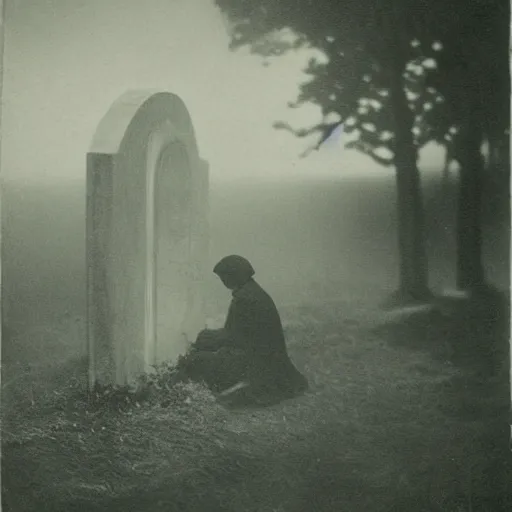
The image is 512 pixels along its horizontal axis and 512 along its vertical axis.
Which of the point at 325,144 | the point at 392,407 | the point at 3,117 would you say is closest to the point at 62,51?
the point at 3,117

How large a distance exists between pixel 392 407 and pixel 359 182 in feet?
3.59

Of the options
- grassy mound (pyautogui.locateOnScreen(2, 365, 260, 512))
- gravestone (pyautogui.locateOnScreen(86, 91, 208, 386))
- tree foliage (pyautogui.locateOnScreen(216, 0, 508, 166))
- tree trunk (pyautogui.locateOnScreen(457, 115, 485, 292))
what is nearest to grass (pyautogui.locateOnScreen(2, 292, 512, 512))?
grassy mound (pyautogui.locateOnScreen(2, 365, 260, 512))

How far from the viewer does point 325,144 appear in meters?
3.20

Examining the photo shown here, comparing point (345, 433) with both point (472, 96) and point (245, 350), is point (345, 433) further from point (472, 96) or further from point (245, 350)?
point (472, 96)

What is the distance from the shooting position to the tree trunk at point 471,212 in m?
3.17

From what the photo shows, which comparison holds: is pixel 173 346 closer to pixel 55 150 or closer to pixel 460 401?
pixel 55 150

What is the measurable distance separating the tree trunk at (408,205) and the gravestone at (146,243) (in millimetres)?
956

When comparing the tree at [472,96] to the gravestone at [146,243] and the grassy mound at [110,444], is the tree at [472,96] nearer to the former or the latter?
the gravestone at [146,243]

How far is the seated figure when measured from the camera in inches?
125

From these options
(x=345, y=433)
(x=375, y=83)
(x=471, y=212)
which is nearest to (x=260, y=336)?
(x=345, y=433)

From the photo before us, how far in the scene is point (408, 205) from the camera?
10.5 feet

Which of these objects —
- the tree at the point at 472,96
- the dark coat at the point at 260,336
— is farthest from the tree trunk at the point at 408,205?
the dark coat at the point at 260,336

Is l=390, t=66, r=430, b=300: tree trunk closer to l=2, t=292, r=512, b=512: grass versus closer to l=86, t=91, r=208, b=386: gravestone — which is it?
l=2, t=292, r=512, b=512: grass

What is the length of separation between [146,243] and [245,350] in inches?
28.3
